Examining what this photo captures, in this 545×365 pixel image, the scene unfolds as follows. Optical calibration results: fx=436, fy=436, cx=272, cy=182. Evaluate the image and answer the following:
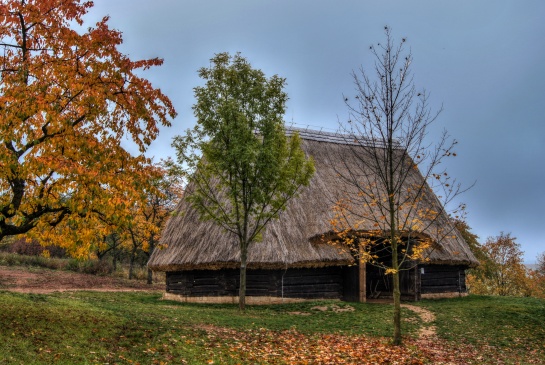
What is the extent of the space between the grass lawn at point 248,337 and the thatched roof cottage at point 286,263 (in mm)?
2979

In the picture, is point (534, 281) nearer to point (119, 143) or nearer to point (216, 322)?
point (216, 322)

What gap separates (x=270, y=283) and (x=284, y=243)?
211 cm

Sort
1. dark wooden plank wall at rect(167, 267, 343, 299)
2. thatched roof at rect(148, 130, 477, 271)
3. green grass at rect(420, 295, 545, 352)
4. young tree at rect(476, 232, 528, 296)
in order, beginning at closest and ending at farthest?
green grass at rect(420, 295, 545, 352) < thatched roof at rect(148, 130, 477, 271) < dark wooden plank wall at rect(167, 267, 343, 299) < young tree at rect(476, 232, 528, 296)

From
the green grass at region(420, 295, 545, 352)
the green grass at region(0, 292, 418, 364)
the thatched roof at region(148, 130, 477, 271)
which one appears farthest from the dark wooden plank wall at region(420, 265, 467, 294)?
the green grass at region(0, 292, 418, 364)

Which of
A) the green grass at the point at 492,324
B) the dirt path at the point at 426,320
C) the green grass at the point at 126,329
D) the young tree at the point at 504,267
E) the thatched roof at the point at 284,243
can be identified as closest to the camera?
the green grass at the point at 126,329

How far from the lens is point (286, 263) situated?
20.4m

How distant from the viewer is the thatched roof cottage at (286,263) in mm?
20969

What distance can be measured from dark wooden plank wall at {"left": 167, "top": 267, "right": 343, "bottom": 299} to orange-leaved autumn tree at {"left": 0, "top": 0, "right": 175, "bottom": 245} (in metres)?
11.9

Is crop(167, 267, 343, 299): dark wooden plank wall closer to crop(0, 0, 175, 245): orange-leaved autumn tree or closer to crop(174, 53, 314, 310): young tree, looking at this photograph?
crop(174, 53, 314, 310): young tree

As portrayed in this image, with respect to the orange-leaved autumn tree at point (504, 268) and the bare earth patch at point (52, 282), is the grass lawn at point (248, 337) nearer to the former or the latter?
the bare earth patch at point (52, 282)

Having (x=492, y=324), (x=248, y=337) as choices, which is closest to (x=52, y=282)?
(x=248, y=337)

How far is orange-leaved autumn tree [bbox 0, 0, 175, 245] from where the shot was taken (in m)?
9.05

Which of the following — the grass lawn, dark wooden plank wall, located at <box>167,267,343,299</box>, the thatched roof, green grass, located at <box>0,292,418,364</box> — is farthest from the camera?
dark wooden plank wall, located at <box>167,267,343,299</box>

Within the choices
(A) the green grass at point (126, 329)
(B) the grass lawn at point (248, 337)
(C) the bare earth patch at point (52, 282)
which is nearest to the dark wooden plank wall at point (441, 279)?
(B) the grass lawn at point (248, 337)
